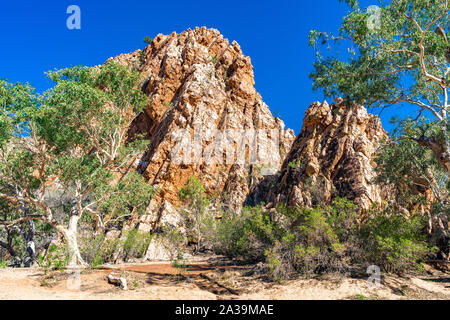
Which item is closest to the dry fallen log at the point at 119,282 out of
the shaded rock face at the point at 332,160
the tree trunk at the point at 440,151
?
the tree trunk at the point at 440,151

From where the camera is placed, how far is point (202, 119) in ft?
127

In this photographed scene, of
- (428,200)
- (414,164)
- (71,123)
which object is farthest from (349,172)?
(71,123)

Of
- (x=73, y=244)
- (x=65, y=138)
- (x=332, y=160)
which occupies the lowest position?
(x=73, y=244)

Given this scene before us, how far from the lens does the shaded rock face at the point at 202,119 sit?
117ft

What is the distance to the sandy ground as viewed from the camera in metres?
7.72

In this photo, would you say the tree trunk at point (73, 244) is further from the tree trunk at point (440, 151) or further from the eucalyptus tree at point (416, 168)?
the eucalyptus tree at point (416, 168)

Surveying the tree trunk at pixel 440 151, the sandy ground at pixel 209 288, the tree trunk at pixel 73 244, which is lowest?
the sandy ground at pixel 209 288

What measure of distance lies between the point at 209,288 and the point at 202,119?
31743 mm

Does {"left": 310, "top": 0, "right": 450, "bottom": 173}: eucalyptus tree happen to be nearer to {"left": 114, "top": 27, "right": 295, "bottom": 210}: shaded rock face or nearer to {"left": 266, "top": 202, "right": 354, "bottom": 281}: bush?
{"left": 266, "top": 202, "right": 354, "bottom": 281}: bush

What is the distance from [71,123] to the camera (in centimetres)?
1499

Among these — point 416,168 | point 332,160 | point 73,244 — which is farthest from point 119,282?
point 332,160

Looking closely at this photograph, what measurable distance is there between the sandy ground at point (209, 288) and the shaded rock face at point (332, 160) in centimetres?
1470

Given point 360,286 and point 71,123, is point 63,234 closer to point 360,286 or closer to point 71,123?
point 71,123

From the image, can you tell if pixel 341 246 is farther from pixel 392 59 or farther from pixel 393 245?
pixel 392 59
